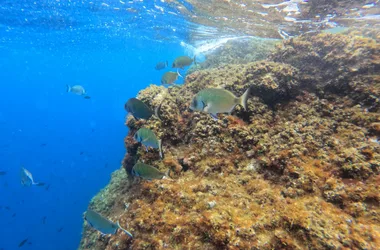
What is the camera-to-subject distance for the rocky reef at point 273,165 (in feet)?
8.45

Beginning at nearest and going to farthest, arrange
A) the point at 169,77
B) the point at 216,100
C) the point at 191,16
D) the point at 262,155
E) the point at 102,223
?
1. the point at 216,100
2. the point at 102,223
3. the point at 262,155
4. the point at 169,77
5. the point at 191,16

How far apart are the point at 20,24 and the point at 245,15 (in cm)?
2208

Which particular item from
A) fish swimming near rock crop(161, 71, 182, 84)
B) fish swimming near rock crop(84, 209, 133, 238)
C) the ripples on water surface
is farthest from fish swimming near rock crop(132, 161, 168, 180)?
the ripples on water surface

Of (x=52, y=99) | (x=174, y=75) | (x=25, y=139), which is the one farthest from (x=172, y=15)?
(x=52, y=99)

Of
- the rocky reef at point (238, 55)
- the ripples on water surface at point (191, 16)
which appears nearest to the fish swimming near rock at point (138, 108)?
the ripples on water surface at point (191, 16)

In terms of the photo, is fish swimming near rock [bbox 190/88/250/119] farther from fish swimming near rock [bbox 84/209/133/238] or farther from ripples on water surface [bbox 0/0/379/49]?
ripples on water surface [bbox 0/0/379/49]

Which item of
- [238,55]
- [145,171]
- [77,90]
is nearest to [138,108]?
[145,171]

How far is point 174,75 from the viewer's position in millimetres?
5785

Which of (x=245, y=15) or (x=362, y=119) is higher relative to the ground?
(x=245, y=15)

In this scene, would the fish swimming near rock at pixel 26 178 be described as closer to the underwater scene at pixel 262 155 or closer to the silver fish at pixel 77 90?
the underwater scene at pixel 262 155

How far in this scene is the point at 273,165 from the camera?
363cm

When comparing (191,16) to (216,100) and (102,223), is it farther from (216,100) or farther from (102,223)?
(102,223)

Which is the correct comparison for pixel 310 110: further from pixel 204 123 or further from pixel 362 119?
pixel 204 123

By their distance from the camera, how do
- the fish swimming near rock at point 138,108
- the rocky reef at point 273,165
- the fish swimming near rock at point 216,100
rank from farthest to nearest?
the fish swimming near rock at point 138,108
the fish swimming near rock at point 216,100
the rocky reef at point 273,165
